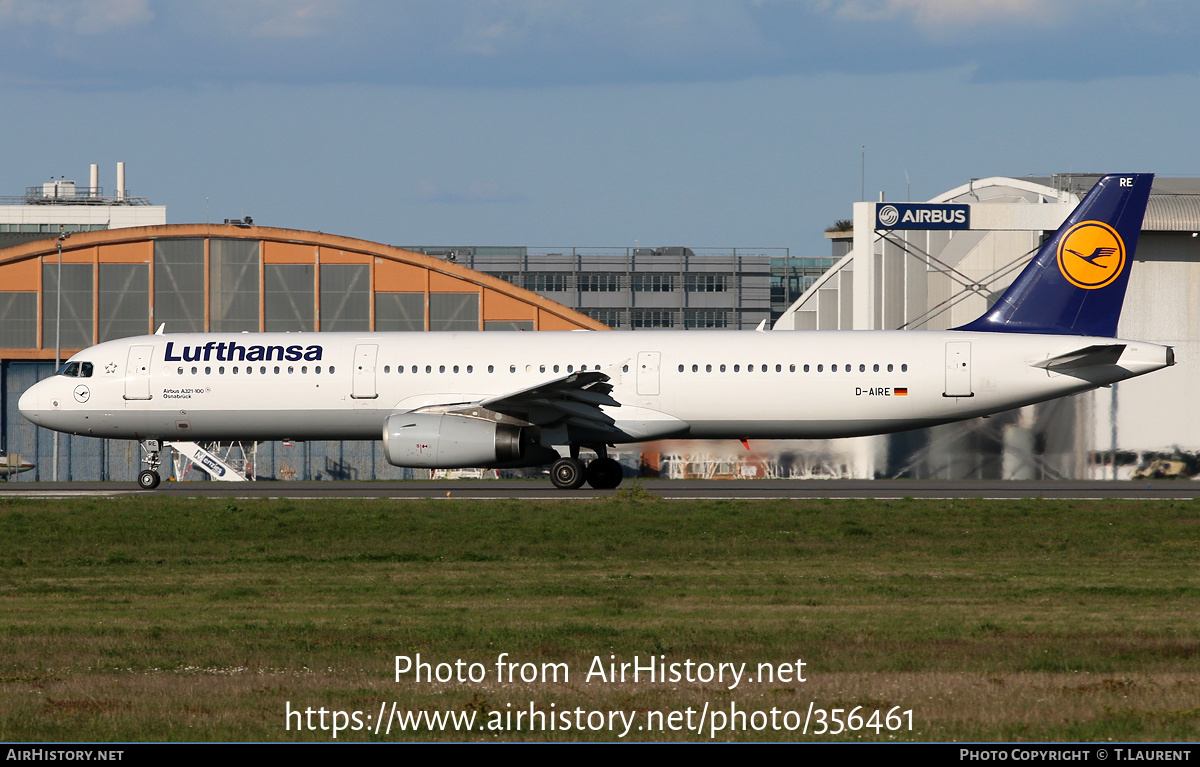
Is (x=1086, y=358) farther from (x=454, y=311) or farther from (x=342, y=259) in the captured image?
(x=342, y=259)

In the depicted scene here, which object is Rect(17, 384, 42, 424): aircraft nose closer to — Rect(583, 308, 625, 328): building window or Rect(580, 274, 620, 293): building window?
Rect(583, 308, 625, 328): building window

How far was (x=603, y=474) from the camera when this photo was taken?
2748 cm

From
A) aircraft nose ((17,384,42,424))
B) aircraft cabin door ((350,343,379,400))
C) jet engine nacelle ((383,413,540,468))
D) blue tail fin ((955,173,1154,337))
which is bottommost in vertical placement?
jet engine nacelle ((383,413,540,468))

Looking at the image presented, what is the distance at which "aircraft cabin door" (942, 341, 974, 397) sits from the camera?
26094 mm

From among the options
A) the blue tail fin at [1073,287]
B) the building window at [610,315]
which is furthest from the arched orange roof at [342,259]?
the building window at [610,315]

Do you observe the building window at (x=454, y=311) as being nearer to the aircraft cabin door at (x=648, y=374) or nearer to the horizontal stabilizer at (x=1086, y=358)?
the aircraft cabin door at (x=648, y=374)

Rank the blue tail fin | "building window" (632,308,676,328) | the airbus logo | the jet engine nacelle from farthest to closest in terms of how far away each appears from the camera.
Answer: "building window" (632,308,676,328) < the airbus logo < the blue tail fin < the jet engine nacelle

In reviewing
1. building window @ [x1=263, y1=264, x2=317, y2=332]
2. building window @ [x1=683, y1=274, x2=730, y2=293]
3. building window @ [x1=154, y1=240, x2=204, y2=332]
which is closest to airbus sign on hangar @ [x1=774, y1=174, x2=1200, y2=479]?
→ building window @ [x1=263, y1=264, x2=317, y2=332]

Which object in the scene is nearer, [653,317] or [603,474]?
[603,474]

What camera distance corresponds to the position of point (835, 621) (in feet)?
35.2

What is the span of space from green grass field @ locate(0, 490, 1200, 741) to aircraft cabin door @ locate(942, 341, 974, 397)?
542cm

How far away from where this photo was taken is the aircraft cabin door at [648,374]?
87.9 feet

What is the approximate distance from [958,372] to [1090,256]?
13.3 feet

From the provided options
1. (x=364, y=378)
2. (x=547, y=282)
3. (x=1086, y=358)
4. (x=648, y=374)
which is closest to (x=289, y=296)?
(x=364, y=378)
